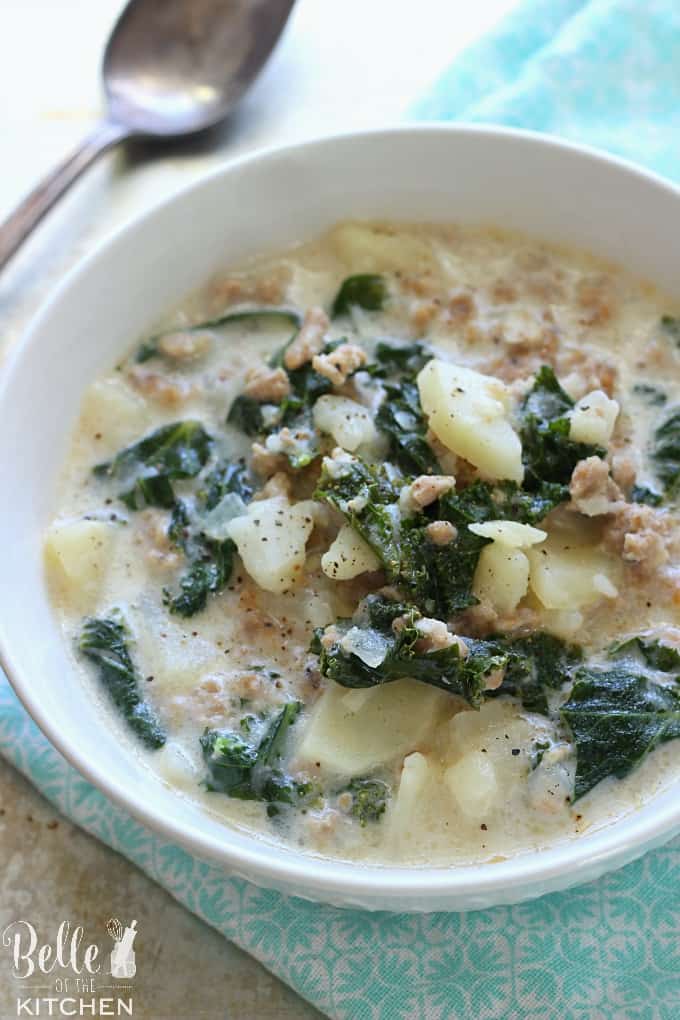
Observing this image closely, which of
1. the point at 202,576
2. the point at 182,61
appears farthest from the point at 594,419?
the point at 182,61

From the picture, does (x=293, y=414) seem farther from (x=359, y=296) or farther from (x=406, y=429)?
(x=359, y=296)

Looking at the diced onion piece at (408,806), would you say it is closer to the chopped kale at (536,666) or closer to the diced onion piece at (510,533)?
the chopped kale at (536,666)

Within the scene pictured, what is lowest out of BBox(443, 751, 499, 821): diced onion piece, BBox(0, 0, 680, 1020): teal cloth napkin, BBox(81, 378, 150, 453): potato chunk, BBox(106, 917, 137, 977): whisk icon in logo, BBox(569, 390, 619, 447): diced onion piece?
BBox(0, 0, 680, 1020): teal cloth napkin

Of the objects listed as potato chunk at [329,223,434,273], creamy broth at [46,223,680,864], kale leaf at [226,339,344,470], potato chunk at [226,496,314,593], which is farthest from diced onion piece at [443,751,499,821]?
→ potato chunk at [329,223,434,273]

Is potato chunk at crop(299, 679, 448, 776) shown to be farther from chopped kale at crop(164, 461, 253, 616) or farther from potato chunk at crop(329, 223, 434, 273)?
potato chunk at crop(329, 223, 434, 273)

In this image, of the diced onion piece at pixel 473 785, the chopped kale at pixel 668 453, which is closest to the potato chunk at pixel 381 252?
the chopped kale at pixel 668 453
